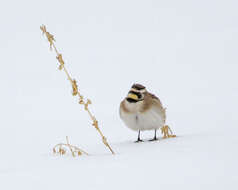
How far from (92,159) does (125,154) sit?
34 centimetres

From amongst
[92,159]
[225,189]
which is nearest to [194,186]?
[225,189]

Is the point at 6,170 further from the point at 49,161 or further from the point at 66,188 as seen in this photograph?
the point at 66,188

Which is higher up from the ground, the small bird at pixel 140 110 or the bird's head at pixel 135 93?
the bird's head at pixel 135 93

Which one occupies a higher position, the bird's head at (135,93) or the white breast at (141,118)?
the bird's head at (135,93)

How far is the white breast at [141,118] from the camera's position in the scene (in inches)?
259

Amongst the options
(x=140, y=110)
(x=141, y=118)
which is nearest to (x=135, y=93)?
(x=140, y=110)

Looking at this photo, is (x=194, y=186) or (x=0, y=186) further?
(x=0, y=186)

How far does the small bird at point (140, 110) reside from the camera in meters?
6.51

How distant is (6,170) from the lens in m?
4.70

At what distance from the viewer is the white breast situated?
657cm

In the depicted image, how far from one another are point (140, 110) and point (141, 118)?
105 millimetres

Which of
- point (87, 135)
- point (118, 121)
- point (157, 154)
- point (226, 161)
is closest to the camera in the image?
point (226, 161)

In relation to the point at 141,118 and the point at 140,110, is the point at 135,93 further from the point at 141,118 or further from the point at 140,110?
the point at 141,118

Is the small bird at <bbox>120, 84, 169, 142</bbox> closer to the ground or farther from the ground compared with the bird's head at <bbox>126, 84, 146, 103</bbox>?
closer to the ground
